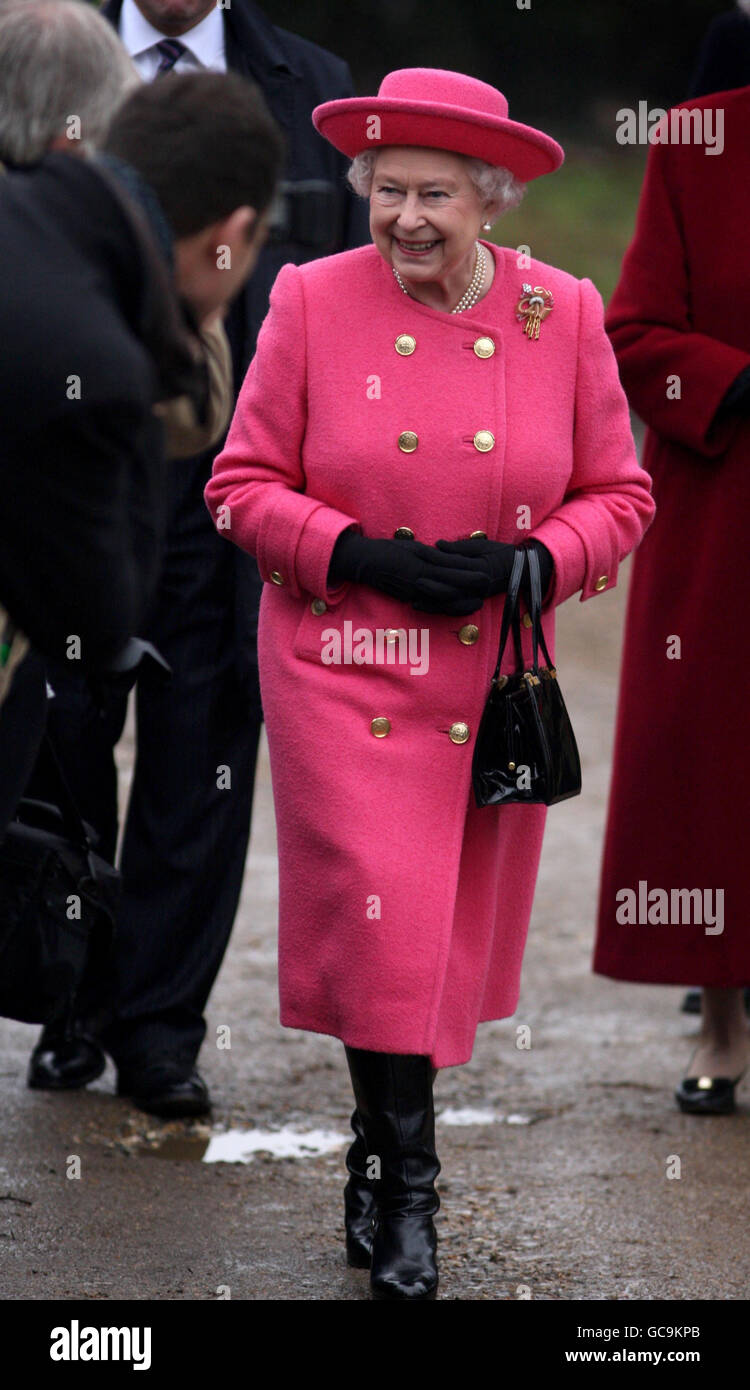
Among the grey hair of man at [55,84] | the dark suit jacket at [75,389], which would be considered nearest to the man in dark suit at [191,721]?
the grey hair of man at [55,84]

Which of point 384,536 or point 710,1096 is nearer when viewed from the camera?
point 384,536

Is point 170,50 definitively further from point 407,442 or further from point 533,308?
point 407,442

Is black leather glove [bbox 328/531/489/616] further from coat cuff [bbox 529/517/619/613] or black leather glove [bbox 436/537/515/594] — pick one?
coat cuff [bbox 529/517/619/613]

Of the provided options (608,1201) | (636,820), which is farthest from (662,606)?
(608,1201)

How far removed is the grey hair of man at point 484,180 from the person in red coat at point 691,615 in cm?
98

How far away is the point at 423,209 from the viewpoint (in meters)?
3.17

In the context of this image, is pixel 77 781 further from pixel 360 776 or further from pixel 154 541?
pixel 154 541

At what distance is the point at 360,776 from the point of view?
325 centimetres

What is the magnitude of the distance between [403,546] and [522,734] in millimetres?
337

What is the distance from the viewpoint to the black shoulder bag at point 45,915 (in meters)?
3.10

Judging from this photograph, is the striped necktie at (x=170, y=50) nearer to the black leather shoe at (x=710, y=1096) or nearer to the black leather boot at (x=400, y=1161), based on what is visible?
the black leather boot at (x=400, y=1161)

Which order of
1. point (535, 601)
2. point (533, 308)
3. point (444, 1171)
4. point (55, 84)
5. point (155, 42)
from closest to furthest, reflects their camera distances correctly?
point (55, 84) → point (535, 601) → point (533, 308) → point (444, 1171) → point (155, 42)

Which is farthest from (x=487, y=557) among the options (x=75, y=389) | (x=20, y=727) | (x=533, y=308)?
(x=75, y=389)

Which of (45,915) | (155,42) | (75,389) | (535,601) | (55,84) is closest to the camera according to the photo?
(75,389)
